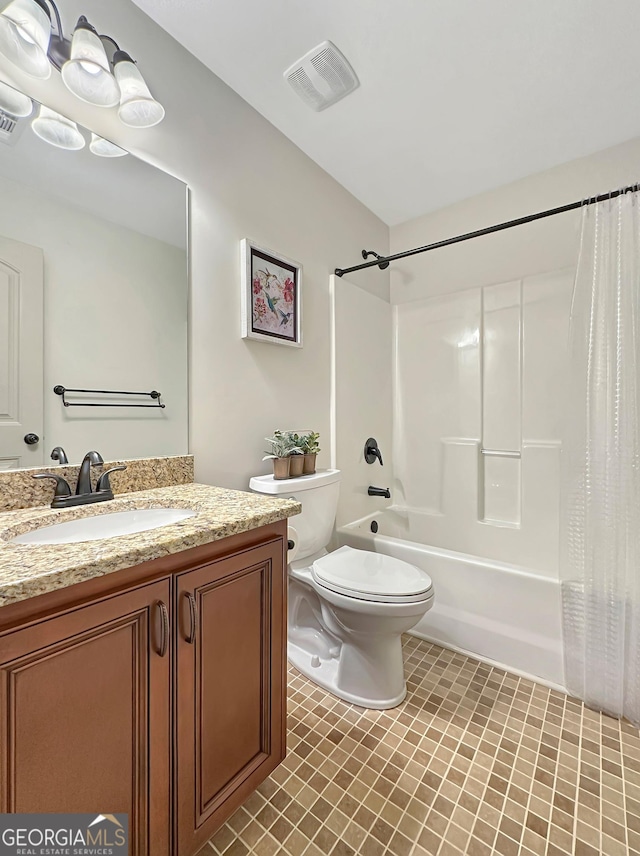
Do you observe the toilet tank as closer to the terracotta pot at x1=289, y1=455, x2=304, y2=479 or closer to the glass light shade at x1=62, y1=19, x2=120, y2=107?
the terracotta pot at x1=289, y1=455, x2=304, y2=479

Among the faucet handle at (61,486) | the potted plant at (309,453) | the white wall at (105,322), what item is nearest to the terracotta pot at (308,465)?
the potted plant at (309,453)

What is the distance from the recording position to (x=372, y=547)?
6.38 feet

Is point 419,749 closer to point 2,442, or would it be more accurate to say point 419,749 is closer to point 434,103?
point 2,442

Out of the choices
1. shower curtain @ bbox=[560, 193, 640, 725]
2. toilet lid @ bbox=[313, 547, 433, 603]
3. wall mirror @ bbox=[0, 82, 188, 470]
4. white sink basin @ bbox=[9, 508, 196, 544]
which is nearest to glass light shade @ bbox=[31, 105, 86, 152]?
wall mirror @ bbox=[0, 82, 188, 470]

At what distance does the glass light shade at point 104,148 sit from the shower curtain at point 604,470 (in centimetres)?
173

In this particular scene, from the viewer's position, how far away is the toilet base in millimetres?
1414

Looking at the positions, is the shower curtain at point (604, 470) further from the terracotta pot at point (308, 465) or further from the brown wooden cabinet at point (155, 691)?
the brown wooden cabinet at point (155, 691)

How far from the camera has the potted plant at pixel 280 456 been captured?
1551 mm

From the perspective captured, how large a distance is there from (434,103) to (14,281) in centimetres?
175

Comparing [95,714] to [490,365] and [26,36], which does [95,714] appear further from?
[490,365]

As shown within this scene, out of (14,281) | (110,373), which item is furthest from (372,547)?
(14,281)

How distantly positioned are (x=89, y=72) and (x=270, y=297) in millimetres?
863

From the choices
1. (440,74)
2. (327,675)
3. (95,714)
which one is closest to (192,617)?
(95,714)

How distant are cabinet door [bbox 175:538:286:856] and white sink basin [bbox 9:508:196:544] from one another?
0.66ft
